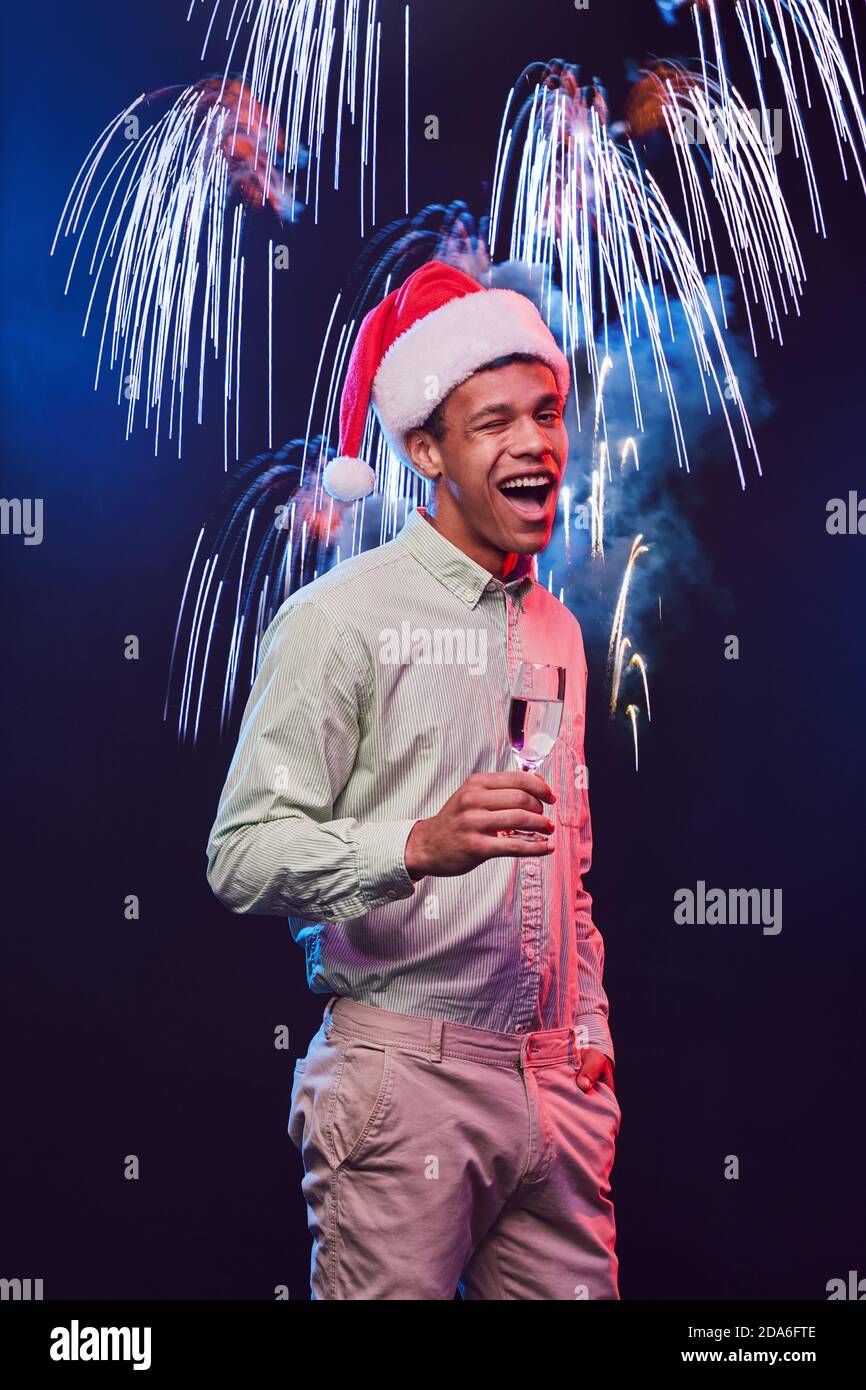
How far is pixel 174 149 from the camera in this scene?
2.83 m

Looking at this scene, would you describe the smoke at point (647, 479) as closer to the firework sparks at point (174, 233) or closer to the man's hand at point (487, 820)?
the firework sparks at point (174, 233)

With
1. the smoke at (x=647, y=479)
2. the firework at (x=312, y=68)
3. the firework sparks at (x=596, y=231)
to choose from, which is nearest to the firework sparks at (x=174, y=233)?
the firework at (x=312, y=68)

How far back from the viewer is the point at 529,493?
2.04m

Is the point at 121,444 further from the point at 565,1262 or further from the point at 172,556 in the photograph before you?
the point at 565,1262

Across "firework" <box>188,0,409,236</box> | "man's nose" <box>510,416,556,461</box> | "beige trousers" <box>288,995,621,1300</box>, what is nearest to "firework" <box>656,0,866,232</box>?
"firework" <box>188,0,409,236</box>

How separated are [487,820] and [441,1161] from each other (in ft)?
1.77

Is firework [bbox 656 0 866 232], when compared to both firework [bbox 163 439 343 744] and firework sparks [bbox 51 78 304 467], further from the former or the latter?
firework [bbox 163 439 343 744]

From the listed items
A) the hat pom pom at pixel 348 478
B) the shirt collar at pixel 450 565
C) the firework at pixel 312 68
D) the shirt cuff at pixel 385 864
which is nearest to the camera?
the shirt cuff at pixel 385 864

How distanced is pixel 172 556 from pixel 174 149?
2.81ft

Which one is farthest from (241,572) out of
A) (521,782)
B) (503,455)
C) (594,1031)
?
(521,782)

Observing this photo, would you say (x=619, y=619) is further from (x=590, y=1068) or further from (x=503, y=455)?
(x=590, y=1068)

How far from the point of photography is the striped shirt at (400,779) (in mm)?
1828

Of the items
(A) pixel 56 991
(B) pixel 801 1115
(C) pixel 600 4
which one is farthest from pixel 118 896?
(C) pixel 600 4

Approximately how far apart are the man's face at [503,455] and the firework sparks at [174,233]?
89 cm
